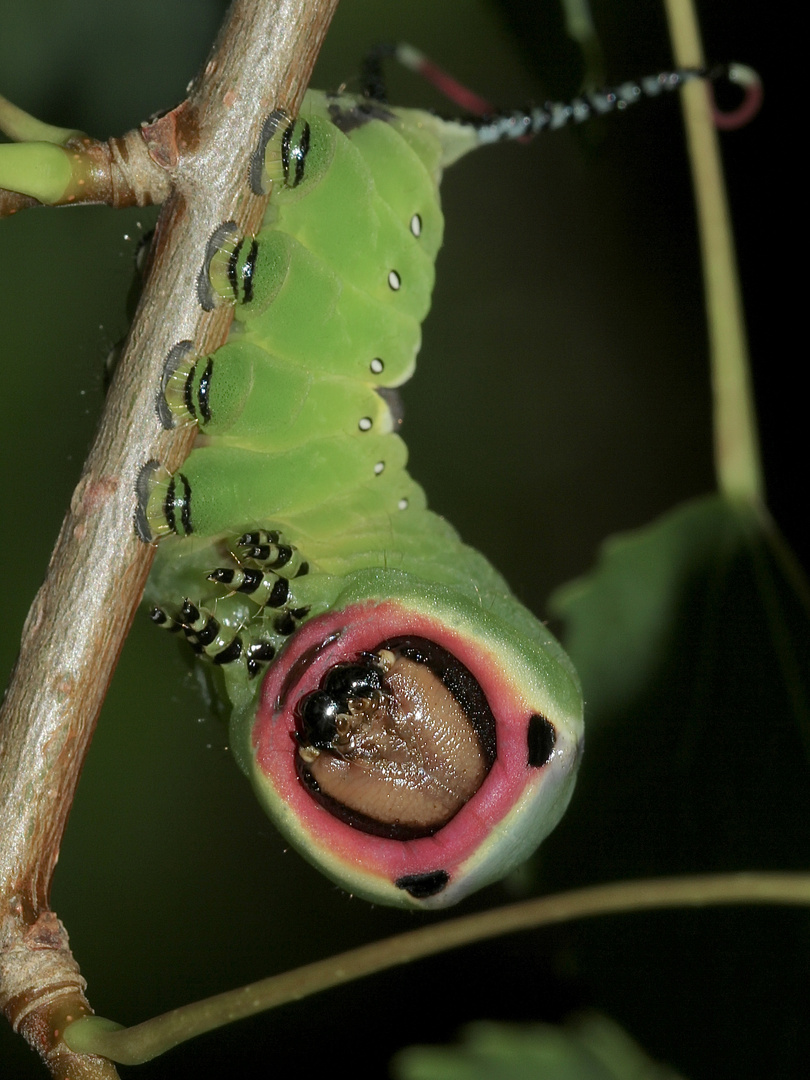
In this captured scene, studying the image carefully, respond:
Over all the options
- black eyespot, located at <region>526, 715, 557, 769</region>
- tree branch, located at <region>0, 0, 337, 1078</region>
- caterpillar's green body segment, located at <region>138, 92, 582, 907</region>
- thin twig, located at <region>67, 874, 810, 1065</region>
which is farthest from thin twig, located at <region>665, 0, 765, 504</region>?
thin twig, located at <region>67, 874, 810, 1065</region>

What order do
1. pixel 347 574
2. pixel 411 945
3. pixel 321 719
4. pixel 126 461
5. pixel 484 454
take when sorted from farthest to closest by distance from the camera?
1. pixel 484 454
2. pixel 347 574
3. pixel 126 461
4. pixel 321 719
5. pixel 411 945

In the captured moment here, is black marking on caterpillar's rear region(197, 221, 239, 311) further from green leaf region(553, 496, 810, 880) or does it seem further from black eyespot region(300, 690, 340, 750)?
green leaf region(553, 496, 810, 880)

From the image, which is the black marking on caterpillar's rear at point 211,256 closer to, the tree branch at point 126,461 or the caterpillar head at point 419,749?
the tree branch at point 126,461

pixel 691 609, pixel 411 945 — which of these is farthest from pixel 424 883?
pixel 691 609

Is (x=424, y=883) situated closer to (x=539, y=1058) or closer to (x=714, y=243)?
(x=539, y=1058)

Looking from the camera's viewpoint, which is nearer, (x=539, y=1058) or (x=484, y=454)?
(x=539, y=1058)

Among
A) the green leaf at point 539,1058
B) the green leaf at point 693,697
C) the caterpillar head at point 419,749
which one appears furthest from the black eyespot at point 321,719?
the green leaf at point 693,697

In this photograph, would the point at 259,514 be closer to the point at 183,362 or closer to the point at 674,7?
the point at 183,362
